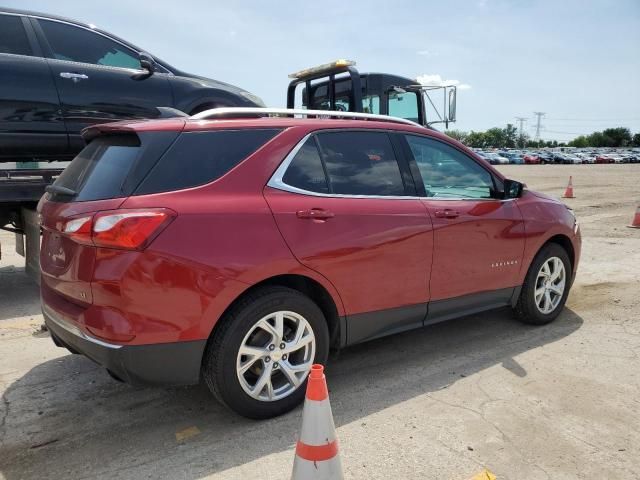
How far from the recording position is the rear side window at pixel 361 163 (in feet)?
11.2

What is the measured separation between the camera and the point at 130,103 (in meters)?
5.68

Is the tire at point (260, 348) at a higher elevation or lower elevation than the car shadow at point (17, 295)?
higher

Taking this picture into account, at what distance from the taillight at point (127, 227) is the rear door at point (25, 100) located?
302cm

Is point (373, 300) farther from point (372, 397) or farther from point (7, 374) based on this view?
point (7, 374)

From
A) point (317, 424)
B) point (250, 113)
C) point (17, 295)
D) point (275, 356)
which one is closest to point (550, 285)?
point (275, 356)

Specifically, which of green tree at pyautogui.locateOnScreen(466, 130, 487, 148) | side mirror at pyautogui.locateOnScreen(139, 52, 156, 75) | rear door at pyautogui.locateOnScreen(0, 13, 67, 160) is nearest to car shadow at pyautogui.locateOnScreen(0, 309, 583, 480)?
rear door at pyautogui.locateOnScreen(0, 13, 67, 160)

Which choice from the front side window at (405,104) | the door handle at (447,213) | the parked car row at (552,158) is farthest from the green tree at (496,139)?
the door handle at (447,213)

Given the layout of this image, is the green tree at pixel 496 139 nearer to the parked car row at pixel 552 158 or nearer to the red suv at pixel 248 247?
the parked car row at pixel 552 158

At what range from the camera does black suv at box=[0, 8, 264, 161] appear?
5.05 metres

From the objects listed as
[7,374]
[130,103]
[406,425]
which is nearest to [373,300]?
[406,425]

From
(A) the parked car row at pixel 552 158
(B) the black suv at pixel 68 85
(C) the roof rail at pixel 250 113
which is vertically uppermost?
(B) the black suv at pixel 68 85

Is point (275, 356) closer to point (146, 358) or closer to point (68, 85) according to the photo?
point (146, 358)

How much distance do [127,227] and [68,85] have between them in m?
3.41

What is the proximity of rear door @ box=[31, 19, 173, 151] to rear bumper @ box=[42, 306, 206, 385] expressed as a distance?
319cm
